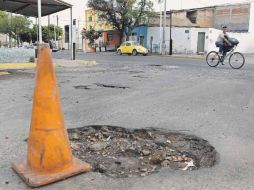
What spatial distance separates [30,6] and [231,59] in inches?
363

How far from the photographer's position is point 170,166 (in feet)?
12.7

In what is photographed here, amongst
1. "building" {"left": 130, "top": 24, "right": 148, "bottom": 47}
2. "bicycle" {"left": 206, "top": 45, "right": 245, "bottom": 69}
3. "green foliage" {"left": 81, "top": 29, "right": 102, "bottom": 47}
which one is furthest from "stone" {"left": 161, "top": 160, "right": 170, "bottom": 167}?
"green foliage" {"left": 81, "top": 29, "right": 102, "bottom": 47}

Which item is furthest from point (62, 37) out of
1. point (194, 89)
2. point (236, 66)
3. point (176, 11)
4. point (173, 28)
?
point (194, 89)

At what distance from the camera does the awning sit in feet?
51.8

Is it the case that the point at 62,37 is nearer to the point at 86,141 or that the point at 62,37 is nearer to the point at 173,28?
the point at 173,28

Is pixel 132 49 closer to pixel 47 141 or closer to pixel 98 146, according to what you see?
pixel 98 146

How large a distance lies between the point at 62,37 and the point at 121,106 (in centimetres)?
7475

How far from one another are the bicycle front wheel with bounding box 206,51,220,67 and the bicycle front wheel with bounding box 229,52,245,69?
0.64m

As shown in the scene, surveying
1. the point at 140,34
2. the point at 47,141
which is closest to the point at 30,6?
the point at 47,141

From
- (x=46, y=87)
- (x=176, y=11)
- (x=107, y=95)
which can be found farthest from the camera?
(x=176, y=11)

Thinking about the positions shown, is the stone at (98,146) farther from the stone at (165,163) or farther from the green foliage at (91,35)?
the green foliage at (91,35)

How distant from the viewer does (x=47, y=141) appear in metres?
3.56

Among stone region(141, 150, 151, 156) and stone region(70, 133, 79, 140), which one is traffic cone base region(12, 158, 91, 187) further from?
stone region(70, 133, 79, 140)

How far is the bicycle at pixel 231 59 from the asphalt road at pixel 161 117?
4.24m
